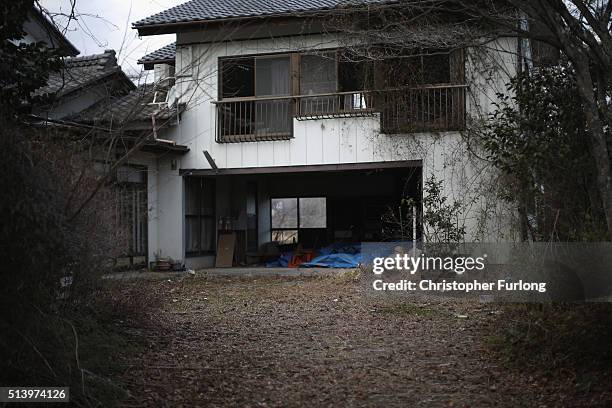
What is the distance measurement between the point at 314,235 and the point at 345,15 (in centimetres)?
767

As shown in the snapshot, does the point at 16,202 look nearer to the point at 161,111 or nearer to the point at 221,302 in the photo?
the point at 221,302

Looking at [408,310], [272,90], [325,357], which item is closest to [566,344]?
[325,357]

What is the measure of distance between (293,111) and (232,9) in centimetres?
253

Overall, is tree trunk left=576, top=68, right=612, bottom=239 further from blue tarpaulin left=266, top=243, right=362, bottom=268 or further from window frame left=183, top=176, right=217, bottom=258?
window frame left=183, top=176, right=217, bottom=258

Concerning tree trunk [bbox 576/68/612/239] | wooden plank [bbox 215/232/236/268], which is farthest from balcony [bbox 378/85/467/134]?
tree trunk [bbox 576/68/612/239]

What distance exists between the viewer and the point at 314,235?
18.3 m

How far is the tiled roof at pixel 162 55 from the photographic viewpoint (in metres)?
15.6

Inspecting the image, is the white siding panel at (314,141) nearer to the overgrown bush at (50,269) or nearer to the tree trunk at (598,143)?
the overgrown bush at (50,269)

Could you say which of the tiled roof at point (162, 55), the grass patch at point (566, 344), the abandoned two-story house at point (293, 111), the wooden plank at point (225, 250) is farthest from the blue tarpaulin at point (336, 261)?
the grass patch at point (566, 344)

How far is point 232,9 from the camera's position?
13.6 metres

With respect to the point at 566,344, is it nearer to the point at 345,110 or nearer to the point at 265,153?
the point at 345,110

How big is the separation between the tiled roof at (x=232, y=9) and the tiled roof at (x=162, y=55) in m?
1.40

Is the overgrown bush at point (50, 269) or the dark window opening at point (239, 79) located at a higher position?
the dark window opening at point (239, 79)

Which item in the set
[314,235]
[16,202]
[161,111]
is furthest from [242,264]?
[16,202]
